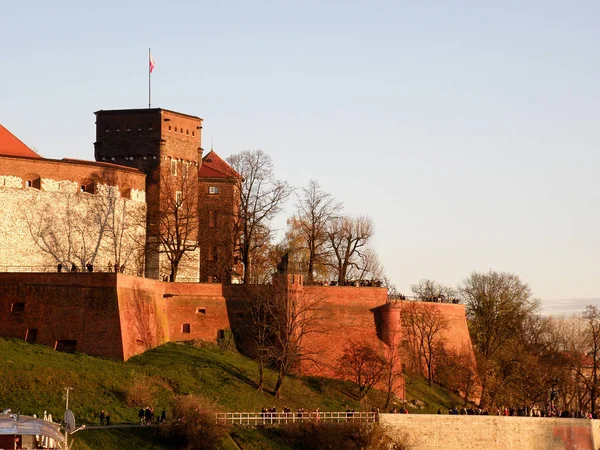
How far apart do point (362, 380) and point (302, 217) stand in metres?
21.8

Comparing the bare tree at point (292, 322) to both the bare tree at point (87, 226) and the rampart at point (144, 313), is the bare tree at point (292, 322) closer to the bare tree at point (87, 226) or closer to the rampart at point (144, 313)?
the rampart at point (144, 313)

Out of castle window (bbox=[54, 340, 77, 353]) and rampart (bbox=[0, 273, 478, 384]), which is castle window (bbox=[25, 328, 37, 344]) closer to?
rampart (bbox=[0, 273, 478, 384])

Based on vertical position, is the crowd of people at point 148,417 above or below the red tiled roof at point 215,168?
below

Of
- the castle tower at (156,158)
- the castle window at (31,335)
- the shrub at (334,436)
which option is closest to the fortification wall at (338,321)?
the castle tower at (156,158)

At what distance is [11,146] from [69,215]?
527 centimetres

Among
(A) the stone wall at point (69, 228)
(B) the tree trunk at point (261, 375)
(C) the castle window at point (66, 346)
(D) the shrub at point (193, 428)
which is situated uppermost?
(A) the stone wall at point (69, 228)

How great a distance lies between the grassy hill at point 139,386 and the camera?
5503cm

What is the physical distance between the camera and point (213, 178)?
8356cm

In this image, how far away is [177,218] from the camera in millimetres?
75500

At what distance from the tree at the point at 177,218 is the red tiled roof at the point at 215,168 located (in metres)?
3.54

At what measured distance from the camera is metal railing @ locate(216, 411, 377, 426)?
5975 centimetres

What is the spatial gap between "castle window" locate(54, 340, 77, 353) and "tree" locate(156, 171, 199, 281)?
11.2 metres

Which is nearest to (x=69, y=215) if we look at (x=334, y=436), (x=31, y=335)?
(x=31, y=335)

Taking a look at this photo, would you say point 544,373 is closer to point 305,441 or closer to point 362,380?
point 362,380
